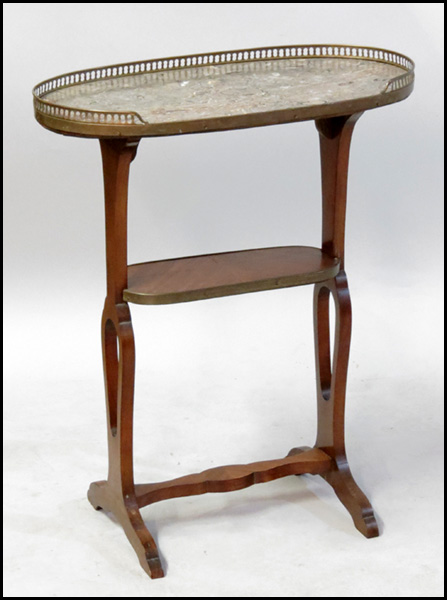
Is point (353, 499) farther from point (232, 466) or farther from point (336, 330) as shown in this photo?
point (336, 330)

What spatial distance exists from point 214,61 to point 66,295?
163 centimetres

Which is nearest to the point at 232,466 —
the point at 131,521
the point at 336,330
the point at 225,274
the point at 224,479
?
the point at 224,479

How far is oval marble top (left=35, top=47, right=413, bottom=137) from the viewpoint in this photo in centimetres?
364

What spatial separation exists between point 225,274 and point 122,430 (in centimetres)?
54

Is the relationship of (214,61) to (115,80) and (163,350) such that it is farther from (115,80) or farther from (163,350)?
(163,350)

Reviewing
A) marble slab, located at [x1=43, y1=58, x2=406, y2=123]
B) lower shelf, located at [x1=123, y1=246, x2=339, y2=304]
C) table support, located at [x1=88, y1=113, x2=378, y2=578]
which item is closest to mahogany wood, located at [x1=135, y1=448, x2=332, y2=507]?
table support, located at [x1=88, y1=113, x2=378, y2=578]

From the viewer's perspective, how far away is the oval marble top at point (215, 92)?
3643mm

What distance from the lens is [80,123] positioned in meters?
3.64

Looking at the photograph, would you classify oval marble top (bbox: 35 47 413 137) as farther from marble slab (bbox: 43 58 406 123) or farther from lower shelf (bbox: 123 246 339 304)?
lower shelf (bbox: 123 246 339 304)

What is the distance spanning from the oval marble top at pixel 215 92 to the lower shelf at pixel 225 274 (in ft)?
1.60

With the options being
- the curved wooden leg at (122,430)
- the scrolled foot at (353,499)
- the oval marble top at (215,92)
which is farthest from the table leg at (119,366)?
the scrolled foot at (353,499)

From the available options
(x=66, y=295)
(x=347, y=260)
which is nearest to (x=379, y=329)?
(x=347, y=260)

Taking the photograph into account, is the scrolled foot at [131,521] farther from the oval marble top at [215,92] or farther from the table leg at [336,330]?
the oval marble top at [215,92]

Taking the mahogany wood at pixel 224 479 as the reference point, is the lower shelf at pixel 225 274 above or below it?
above
